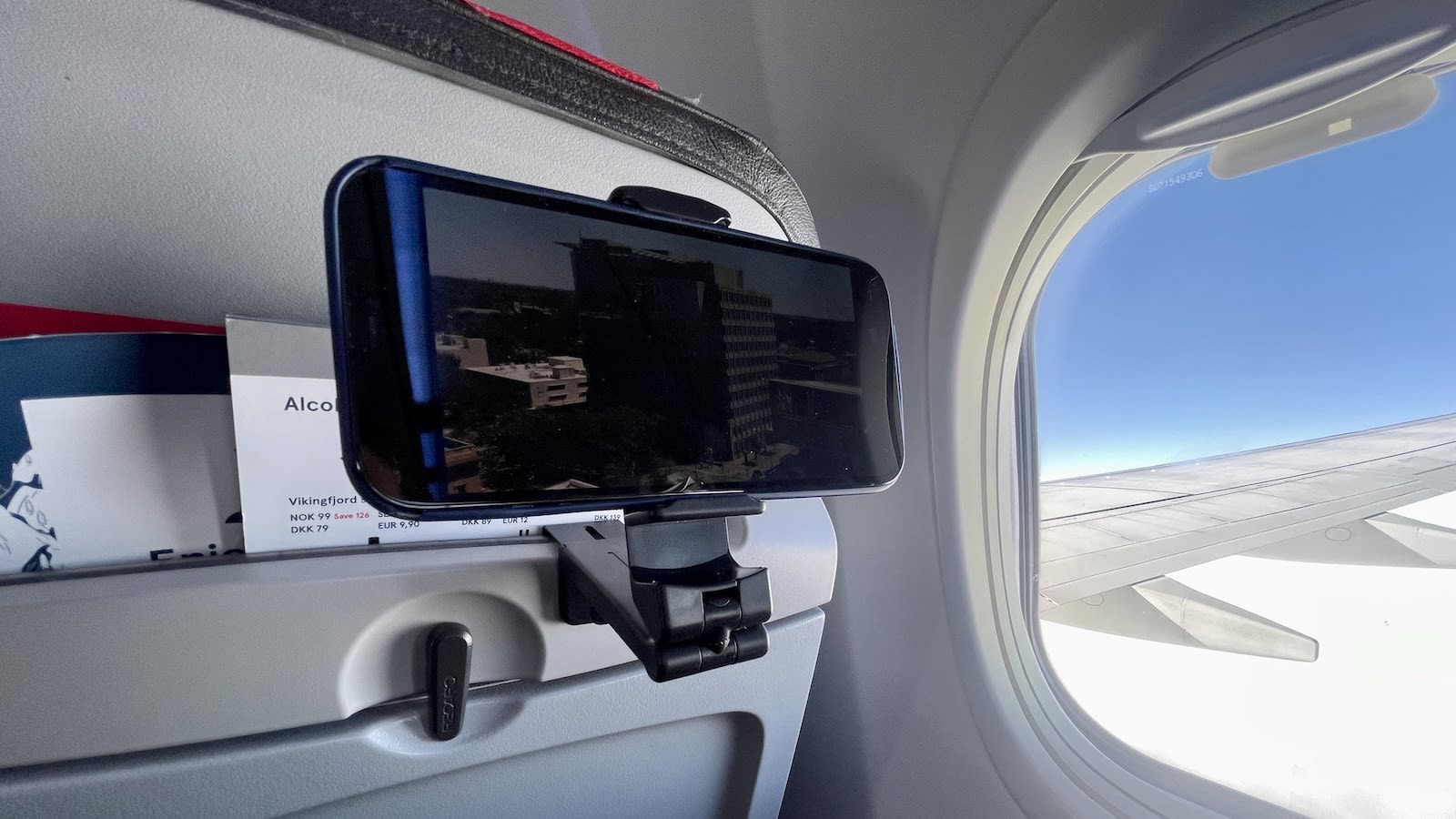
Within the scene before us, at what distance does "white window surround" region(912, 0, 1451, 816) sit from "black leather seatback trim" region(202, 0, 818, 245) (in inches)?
12.5

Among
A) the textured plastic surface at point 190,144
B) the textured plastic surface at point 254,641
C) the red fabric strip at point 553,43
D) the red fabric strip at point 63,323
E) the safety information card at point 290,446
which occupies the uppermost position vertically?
the red fabric strip at point 553,43

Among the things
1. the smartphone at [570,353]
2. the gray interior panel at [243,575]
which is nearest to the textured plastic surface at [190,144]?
the gray interior panel at [243,575]

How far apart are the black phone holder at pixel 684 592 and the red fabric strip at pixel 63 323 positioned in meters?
0.34

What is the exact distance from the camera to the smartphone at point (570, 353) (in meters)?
0.34

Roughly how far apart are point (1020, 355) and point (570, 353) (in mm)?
842

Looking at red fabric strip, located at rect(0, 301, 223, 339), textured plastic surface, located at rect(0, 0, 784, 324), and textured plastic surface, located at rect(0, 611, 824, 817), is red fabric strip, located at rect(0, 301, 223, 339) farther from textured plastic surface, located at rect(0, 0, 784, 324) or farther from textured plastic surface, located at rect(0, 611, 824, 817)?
textured plastic surface, located at rect(0, 611, 824, 817)

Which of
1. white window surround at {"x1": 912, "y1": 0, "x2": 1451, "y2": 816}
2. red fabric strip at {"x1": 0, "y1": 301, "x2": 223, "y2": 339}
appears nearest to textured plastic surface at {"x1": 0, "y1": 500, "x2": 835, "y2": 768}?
red fabric strip at {"x1": 0, "y1": 301, "x2": 223, "y2": 339}

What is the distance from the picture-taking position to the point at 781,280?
1.61ft

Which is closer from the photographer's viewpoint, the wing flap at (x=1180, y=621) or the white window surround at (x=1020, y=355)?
the white window surround at (x=1020, y=355)

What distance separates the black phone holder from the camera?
1.30 feet

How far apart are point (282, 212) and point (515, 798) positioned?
53cm

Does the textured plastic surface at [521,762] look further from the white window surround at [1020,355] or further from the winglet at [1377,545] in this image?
the winglet at [1377,545]

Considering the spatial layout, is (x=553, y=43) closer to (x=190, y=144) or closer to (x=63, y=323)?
(x=190, y=144)

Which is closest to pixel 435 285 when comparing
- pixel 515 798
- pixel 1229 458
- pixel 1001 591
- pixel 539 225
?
pixel 539 225
